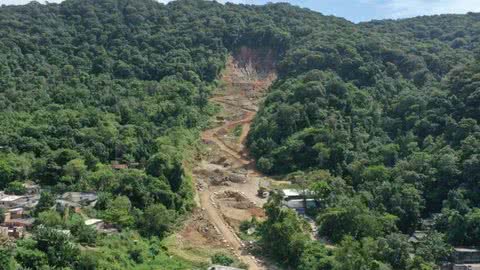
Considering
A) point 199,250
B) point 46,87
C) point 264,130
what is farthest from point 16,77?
point 199,250

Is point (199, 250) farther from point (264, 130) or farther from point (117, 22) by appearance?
point (117, 22)

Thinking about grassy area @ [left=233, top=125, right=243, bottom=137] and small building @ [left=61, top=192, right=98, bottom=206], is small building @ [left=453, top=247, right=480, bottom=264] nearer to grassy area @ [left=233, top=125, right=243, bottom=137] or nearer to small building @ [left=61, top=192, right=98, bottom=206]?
small building @ [left=61, top=192, right=98, bottom=206]

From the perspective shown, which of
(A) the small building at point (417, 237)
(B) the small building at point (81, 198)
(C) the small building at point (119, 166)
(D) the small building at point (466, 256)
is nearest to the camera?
(D) the small building at point (466, 256)

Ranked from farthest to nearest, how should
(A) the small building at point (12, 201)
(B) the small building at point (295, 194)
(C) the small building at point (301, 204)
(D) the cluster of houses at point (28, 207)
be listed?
(B) the small building at point (295, 194)
(C) the small building at point (301, 204)
(A) the small building at point (12, 201)
(D) the cluster of houses at point (28, 207)

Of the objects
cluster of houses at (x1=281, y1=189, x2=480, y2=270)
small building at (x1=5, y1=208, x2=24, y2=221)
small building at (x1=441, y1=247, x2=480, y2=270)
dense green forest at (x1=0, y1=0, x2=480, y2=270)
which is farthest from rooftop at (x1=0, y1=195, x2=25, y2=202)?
small building at (x1=441, y1=247, x2=480, y2=270)

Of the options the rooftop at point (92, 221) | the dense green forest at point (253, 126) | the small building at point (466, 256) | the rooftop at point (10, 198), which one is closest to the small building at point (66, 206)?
the dense green forest at point (253, 126)

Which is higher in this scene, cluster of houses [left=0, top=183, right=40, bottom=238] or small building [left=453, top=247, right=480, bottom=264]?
cluster of houses [left=0, top=183, right=40, bottom=238]

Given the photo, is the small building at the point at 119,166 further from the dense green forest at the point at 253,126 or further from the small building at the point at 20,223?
the small building at the point at 20,223
